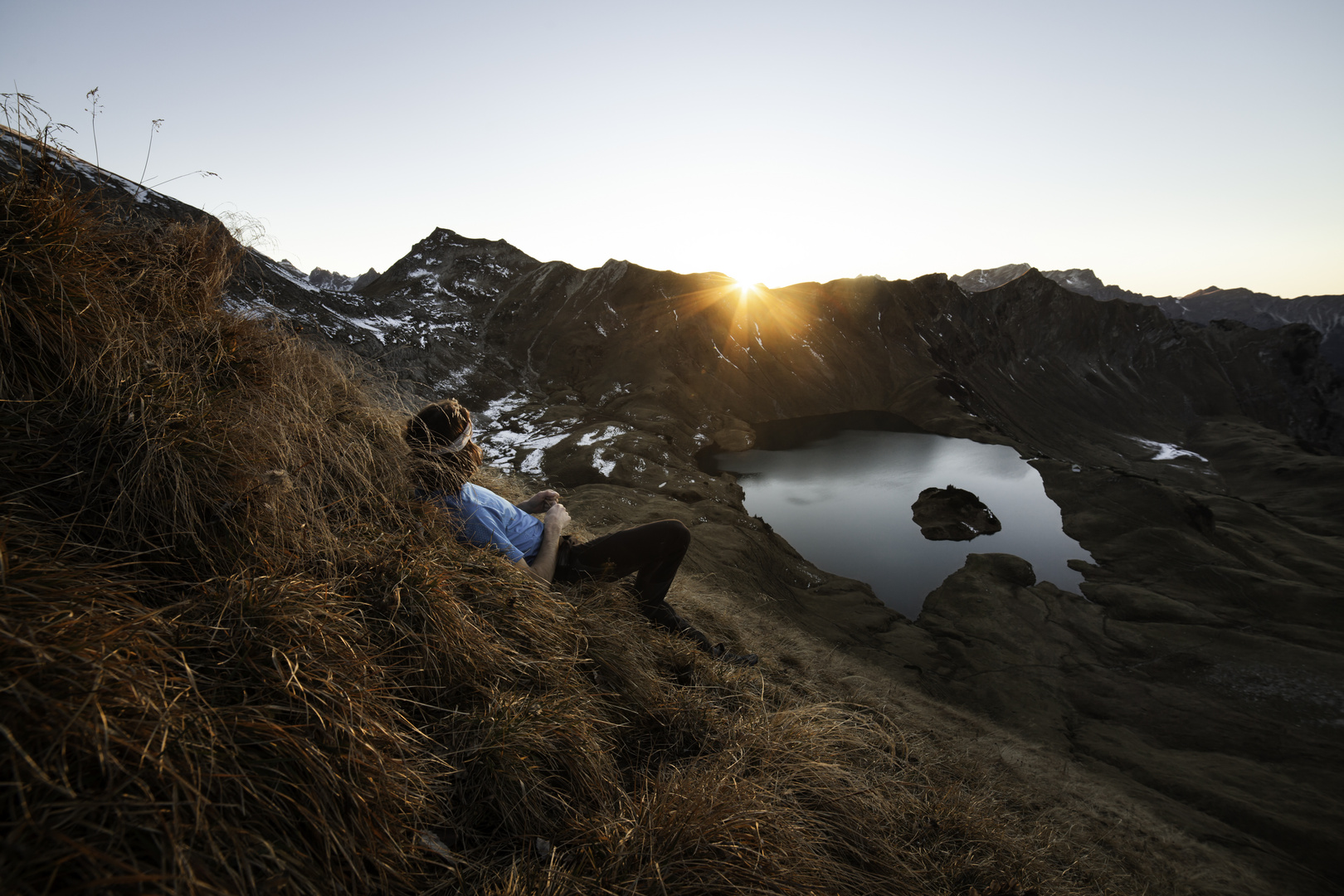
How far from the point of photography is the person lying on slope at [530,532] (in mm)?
3219

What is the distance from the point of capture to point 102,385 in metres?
2.02

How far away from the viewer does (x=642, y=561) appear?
Result: 156 inches

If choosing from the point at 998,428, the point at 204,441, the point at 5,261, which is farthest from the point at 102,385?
the point at 998,428

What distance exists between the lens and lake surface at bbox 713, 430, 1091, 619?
2758 cm

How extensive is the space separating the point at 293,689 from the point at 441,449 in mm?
1926

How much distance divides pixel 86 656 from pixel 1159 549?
140 ft

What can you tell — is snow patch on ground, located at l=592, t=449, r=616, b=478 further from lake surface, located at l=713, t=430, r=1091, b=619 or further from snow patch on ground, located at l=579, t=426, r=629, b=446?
lake surface, located at l=713, t=430, r=1091, b=619

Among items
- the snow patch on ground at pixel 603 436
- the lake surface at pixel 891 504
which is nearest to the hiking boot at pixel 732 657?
the lake surface at pixel 891 504

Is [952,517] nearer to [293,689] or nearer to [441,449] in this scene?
[441,449]

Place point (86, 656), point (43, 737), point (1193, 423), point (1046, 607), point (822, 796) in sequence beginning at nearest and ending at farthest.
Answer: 1. point (43, 737)
2. point (86, 656)
3. point (822, 796)
4. point (1046, 607)
5. point (1193, 423)

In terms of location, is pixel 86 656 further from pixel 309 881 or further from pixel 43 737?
pixel 309 881

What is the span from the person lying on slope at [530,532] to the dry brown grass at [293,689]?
0.23m

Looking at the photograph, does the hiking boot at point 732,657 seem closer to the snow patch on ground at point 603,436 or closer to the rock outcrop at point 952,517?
the snow patch on ground at point 603,436

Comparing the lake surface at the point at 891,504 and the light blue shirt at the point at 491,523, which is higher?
the light blue shirt at the point at 491,523
